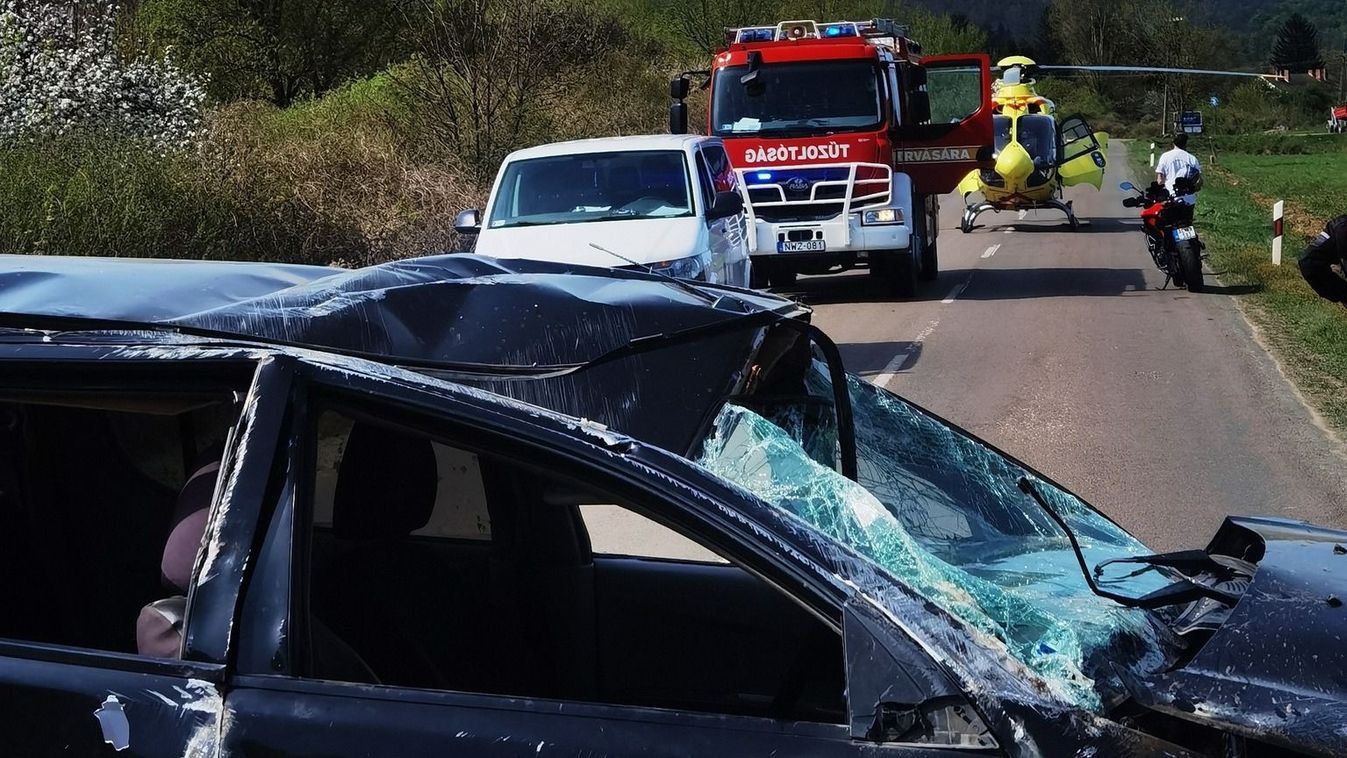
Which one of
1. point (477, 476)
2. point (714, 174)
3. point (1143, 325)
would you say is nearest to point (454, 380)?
point (477, 476)

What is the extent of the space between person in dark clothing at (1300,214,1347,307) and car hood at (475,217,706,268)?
5.18m

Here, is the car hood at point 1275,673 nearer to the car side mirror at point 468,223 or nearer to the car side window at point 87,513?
the car side window at point 87,513

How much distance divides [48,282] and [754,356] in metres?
1.39

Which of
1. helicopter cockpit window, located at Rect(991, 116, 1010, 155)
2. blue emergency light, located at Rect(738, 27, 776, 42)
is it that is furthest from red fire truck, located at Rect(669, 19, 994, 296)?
helicopter cockpit window, located at Rect(991, 116, 1010, 155)

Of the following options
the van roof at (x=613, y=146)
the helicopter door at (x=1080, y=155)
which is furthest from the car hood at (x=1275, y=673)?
the helicopter door at (x=1080, y=155)

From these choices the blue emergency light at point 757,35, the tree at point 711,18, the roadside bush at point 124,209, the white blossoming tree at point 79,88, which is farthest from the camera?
the tree at point 711,18

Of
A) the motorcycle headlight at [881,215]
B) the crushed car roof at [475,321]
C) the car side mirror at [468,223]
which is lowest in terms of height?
the motorcycle headlight at [881,215]

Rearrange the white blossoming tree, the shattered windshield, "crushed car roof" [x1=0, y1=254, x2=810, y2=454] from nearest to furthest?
the shattered windshield → "crushed car roof" [x1=0, y1=254, x2=810, y2=454] → the white blossoming tree

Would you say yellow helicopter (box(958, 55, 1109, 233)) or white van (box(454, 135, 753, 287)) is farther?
yellow helicopter (box(958, 55, 1109, 233))

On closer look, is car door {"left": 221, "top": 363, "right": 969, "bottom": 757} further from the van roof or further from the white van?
the van roof

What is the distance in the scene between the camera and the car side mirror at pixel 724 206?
10867 mm

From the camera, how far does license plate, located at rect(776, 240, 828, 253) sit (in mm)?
15531

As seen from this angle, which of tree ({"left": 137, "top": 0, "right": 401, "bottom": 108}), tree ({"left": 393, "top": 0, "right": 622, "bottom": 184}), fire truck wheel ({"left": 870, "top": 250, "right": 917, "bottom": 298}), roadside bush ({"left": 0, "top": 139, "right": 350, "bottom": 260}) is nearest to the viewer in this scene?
roadside bush ({"left": 0, "top": 139, "right": 350, "bottom": 260})

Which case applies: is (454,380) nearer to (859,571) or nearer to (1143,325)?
(859,571)
